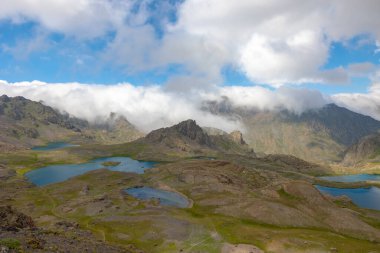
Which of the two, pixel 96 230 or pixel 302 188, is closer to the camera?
pixel 96 230

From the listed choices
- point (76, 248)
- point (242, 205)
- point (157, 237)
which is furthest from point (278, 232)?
point (76, 248)

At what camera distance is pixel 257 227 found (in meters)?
136

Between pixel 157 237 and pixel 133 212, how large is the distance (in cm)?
3979

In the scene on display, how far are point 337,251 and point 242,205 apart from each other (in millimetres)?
57065

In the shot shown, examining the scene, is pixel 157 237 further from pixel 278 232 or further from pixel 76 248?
pixel 76 248

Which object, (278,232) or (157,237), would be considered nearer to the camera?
(157,237)

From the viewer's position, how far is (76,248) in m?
60.2

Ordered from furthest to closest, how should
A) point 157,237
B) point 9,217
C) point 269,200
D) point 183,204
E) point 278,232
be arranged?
point 183,204 < point 269,200 < point 278,232 < point 157,237 < point 9,217

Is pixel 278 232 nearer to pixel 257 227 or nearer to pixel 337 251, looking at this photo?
pixel 257 227

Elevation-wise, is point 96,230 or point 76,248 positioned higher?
point 76,248

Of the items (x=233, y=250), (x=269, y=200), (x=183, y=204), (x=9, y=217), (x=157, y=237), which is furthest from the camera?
(x=183, y=204)

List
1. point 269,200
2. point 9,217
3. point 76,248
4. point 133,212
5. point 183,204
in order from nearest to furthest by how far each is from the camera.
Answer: point 76,248
point 9,217
point 133,212
point 269,200
point 183,204

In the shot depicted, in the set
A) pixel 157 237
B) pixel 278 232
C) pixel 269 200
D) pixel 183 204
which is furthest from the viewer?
pixel 183 204

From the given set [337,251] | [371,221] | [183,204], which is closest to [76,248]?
[337,251]
